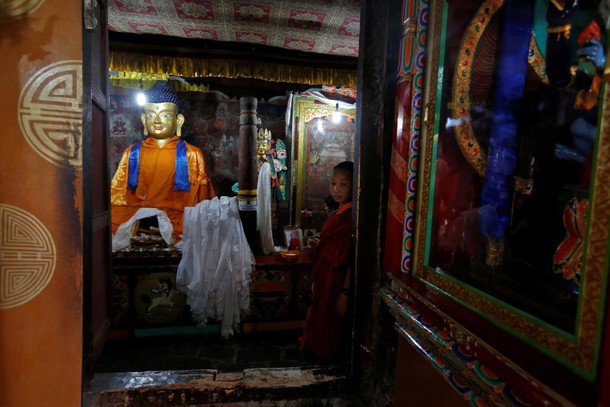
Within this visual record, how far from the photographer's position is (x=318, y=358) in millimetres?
2730

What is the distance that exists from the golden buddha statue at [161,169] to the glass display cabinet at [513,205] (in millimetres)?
4483

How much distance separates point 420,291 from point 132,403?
5.18ft

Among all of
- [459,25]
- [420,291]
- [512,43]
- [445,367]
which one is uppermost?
[459,25]

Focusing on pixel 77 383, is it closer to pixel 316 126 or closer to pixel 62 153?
pixel 62 153

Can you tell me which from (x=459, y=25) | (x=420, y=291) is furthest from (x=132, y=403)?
(x=459, y=25)

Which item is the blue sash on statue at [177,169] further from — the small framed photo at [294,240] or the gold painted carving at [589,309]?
the gold painted carving at [589,309]

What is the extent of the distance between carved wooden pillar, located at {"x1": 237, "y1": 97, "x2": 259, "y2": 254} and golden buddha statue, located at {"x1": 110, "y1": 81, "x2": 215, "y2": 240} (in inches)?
60.5

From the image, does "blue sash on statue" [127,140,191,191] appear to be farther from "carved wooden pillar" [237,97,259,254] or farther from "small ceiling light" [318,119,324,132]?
"small ceiling light" [318,119,324,132]

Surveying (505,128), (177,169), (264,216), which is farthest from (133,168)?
(505,128)

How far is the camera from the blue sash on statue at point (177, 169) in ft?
17.4

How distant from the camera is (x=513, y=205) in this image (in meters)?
1.34

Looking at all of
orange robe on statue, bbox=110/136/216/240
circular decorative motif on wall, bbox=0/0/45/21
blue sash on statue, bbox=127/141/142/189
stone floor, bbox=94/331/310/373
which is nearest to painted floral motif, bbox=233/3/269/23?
circular decorative motif on wall, bbox=0/0/45/21

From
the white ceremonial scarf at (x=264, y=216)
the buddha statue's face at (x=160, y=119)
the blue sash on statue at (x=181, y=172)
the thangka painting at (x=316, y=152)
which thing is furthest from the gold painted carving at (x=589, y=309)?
the thangka painting at (x=316, y=152)

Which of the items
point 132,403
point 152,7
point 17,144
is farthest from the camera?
point 152,7
